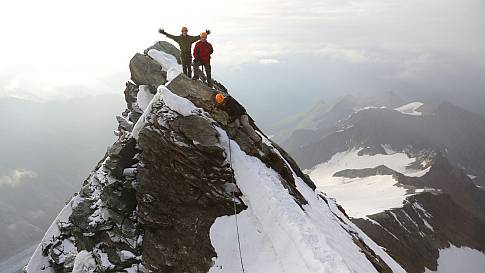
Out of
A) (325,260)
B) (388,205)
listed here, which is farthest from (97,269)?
(388,205)

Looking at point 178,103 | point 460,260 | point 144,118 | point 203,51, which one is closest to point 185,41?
point 203,51

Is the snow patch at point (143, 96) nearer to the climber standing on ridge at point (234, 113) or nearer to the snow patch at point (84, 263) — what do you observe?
the climber standing on ridge at point (234, 113)

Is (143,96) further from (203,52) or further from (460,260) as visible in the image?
(460,260)

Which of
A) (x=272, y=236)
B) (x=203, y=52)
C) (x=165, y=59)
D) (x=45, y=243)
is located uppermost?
(x=165, y=59)

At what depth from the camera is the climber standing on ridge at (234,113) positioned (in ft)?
87.0

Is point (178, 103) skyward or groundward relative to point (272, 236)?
skyward

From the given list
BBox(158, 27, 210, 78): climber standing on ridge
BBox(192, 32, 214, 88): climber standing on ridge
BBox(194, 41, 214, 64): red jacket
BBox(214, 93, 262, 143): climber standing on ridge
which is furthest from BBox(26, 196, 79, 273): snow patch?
BBox(194, 41, 214, 64): red jacket

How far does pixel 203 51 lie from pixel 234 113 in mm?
4817

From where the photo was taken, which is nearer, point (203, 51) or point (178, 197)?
point (178, 197)

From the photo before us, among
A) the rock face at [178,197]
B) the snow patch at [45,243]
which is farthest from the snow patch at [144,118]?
the snow patch at [45,243]

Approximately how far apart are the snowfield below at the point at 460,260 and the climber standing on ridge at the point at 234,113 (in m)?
84.0

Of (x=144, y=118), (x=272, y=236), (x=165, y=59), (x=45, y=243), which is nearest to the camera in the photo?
(x=272, y=236)

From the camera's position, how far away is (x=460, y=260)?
353 feet

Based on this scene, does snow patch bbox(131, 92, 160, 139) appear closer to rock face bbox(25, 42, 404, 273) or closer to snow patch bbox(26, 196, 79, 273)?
rock face bbox(25, 42, 404, 273)
